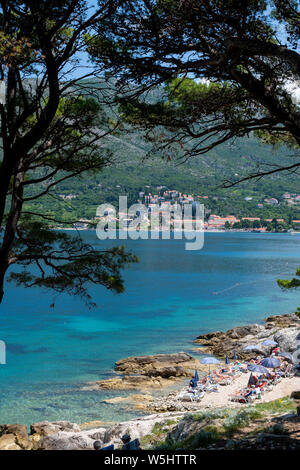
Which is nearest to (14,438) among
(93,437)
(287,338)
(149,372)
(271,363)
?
(93,437)

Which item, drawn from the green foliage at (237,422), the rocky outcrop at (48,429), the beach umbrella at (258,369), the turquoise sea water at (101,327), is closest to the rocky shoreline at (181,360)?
the turquoise sea water at (101,327)

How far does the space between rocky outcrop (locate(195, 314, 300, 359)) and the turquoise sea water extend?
1.36 meters

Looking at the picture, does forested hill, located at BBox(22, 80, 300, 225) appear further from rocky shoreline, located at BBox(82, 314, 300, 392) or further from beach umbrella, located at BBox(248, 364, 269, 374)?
beach umbrella, located at BBox(248, 364, 269, 374)

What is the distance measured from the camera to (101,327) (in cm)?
2883

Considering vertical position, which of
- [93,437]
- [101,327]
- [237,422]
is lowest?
[101,327]

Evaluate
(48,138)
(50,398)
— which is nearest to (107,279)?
(48,138)

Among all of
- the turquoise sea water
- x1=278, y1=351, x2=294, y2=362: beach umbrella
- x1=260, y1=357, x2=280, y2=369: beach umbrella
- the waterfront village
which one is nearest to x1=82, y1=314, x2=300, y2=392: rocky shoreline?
the turquoise sea water

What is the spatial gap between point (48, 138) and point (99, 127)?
3.45ft

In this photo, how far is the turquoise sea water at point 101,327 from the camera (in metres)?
15.2

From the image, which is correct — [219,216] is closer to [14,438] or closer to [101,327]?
[101,327]

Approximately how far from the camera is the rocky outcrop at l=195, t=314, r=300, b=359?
1997 cm

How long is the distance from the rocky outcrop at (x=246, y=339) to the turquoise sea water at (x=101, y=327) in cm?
136

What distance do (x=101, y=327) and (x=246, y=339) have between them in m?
10.7

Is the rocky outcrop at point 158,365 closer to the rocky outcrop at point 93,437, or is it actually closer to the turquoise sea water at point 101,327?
the turquoise sea water at point 101,327
